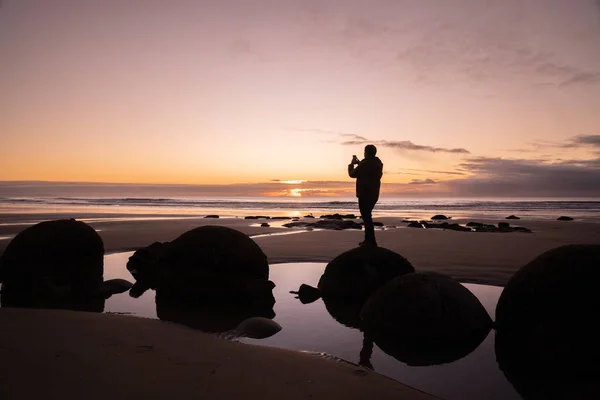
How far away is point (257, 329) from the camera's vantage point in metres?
5.82

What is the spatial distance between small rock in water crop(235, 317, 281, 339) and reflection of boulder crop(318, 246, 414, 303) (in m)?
2.33

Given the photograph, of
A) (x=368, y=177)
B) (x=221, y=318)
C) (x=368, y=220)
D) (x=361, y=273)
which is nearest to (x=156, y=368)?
(x=221, y=318)

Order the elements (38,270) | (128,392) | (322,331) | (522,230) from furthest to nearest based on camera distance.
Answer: (522,230), (38,270), (322,331), (128,392)

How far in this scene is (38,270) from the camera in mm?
8773

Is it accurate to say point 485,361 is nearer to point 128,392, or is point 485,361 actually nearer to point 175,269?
point 128,392

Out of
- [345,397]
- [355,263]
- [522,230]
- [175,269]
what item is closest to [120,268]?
[175,269]

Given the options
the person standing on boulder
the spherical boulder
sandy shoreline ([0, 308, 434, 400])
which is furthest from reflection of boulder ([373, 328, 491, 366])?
the spherical boulder

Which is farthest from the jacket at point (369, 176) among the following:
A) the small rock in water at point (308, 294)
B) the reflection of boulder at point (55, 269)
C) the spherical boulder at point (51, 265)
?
the spherical boulder at point (51, 265)

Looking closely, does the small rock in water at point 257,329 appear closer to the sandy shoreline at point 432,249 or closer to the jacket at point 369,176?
the jacket at point 369,176

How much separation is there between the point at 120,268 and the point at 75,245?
192cm

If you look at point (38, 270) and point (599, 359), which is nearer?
point (599, 359)

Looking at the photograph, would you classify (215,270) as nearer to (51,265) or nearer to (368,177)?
(51,265)

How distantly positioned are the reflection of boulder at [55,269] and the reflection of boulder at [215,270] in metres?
1.08

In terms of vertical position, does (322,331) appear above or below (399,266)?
below
